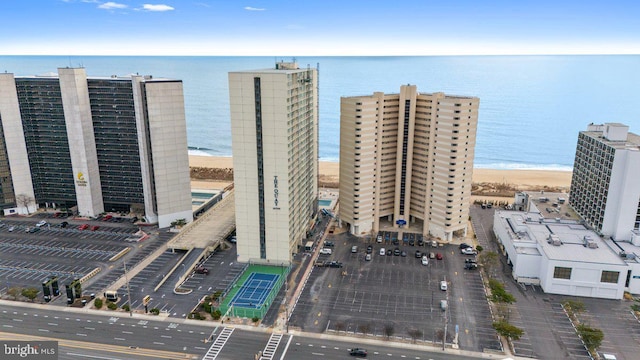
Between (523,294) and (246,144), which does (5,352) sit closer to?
(246,144)

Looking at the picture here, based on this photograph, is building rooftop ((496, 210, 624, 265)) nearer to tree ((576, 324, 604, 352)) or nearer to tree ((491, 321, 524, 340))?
tree ((576, 324, 604, 352))

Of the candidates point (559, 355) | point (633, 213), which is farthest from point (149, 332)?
point (633, 213)

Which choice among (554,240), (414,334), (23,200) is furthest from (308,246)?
(23,200)

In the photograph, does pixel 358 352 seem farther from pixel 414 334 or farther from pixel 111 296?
pixel 111 296

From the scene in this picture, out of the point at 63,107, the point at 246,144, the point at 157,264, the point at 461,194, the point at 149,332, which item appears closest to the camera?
the point at 149,332

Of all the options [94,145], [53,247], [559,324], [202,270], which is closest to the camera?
[559,324]

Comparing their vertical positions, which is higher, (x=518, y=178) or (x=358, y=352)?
A: (x=358, y=352)

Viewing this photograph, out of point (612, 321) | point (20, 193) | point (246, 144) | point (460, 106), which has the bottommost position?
point (612, 321)
